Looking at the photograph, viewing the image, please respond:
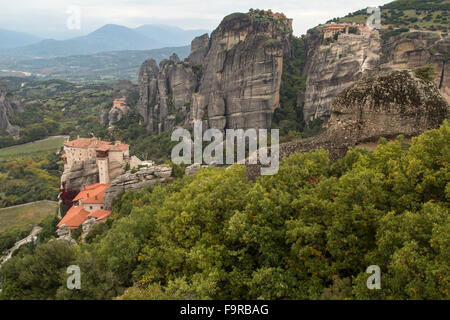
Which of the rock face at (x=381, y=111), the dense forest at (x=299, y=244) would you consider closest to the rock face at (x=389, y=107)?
the rock face at (x=381, y=111)

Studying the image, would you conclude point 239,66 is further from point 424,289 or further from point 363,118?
point 424,289

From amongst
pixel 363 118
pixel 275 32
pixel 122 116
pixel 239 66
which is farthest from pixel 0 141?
pixel 363 118

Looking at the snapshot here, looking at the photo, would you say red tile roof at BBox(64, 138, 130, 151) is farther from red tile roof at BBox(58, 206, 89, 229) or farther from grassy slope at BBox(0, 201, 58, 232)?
grassy slope at BBox(0, 201, 58, 232)

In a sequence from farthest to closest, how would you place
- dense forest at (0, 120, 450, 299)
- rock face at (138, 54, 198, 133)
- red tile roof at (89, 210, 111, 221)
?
1. rock face at (138, 54, 198, 133)
2. red tile roof at (89, 210, 111, 221)
3. dense forest at (0, 120, 450, 299)

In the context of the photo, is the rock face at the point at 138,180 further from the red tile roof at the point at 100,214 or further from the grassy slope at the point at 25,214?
the grassy slope at the point at 25,214

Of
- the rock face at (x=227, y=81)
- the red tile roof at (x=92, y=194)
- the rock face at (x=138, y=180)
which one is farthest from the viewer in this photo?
the rock face at (x=227, y=81)

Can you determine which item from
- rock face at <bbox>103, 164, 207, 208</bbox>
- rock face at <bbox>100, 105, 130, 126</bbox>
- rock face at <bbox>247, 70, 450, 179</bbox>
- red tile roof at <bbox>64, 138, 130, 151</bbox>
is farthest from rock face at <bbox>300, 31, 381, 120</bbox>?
rock face at <bbox>100, 105, 130, 126</bbox>
